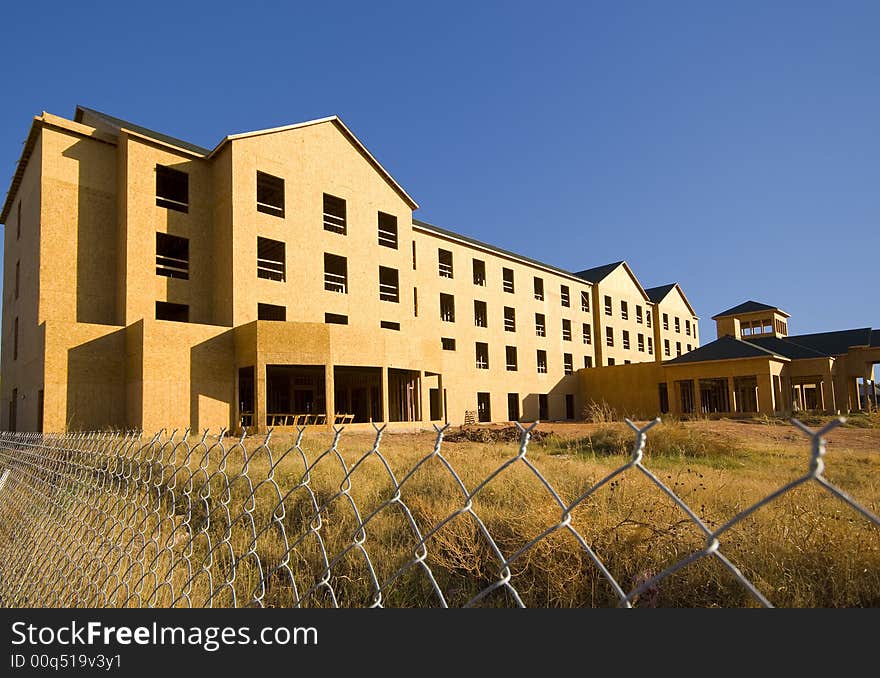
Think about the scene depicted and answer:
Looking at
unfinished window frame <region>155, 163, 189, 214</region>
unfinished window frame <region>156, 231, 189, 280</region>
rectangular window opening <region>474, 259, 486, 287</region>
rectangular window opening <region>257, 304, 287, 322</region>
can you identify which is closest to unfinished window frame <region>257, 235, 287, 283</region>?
rectangular window opening <region>257, 304, 287, 322</region>

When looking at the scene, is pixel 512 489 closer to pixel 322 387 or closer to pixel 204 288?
pixel 204 288

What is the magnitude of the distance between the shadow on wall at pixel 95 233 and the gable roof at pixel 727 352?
27.2 m

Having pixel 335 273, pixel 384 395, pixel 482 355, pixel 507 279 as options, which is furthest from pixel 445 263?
pixel 384 395

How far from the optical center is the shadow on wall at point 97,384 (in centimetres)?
1648

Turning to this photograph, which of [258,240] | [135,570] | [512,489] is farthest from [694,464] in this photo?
[258,240]

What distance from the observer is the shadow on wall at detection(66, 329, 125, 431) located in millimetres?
16484

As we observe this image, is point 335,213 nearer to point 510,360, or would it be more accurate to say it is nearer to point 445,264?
point 445,264

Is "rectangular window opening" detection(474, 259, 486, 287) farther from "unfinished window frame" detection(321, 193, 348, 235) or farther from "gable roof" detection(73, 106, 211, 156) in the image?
"gable roof" detection(73, 106, 211, 156)

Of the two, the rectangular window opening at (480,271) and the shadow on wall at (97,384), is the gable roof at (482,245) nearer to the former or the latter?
the rectangular window opening at (480,271)

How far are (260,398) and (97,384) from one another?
4.76 metres

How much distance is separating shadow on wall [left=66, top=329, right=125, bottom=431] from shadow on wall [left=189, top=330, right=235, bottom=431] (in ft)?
7.04

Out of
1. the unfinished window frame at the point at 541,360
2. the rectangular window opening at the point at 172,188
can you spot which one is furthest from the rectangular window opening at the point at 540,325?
the rectangular window opening at the point at 172,188

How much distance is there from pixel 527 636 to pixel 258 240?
21.4 meters

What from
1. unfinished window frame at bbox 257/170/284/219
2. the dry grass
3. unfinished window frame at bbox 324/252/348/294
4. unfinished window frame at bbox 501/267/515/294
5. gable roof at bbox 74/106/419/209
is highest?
gable roof at bbox 74/106/419/209
